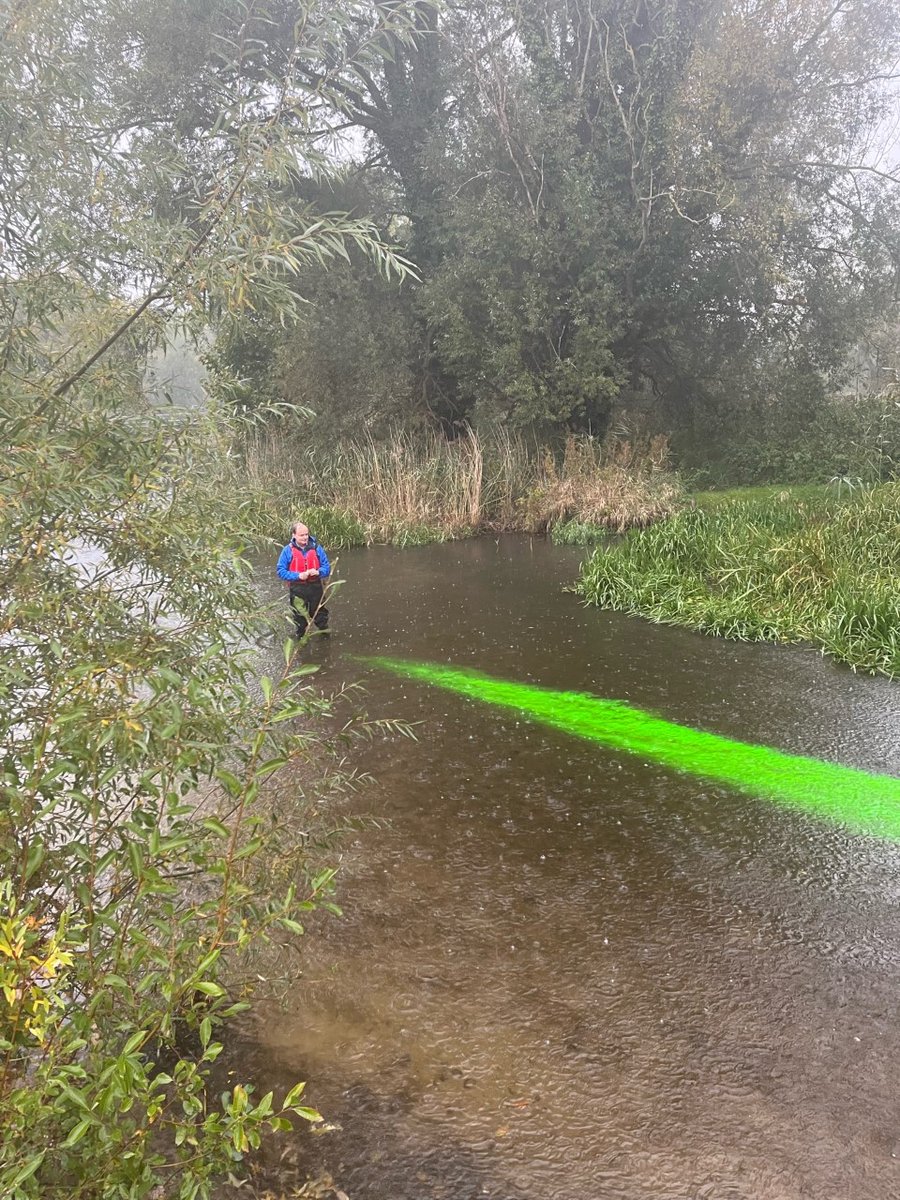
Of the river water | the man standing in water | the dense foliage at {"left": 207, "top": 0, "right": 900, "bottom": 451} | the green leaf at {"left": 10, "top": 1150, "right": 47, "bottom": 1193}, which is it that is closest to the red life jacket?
the man standing in water

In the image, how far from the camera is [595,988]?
282 centimetres

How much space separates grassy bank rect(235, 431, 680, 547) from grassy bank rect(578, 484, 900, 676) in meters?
3.26

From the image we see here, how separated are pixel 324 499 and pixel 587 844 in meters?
13.3

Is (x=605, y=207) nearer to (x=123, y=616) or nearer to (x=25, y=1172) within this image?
(x=123, y=616)

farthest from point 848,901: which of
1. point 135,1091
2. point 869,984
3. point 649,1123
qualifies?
point 135,1091

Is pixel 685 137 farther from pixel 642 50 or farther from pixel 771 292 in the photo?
pixel 771 292

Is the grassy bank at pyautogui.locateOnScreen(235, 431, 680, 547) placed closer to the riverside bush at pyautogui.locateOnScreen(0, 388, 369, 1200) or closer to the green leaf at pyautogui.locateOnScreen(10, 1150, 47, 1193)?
the riverside bush at pyautogui.locateOnScreen(0, 388, 369, 1200)

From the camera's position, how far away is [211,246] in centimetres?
238

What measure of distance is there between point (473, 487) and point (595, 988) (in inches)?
508

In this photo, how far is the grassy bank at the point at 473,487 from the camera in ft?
46.9

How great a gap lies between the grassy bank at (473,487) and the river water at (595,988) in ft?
30.4

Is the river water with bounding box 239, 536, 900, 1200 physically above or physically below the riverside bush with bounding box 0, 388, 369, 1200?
below

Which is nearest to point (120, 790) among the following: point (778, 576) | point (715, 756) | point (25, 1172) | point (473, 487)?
point (25, 1172)

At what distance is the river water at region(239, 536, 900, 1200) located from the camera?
2178 millimetres
